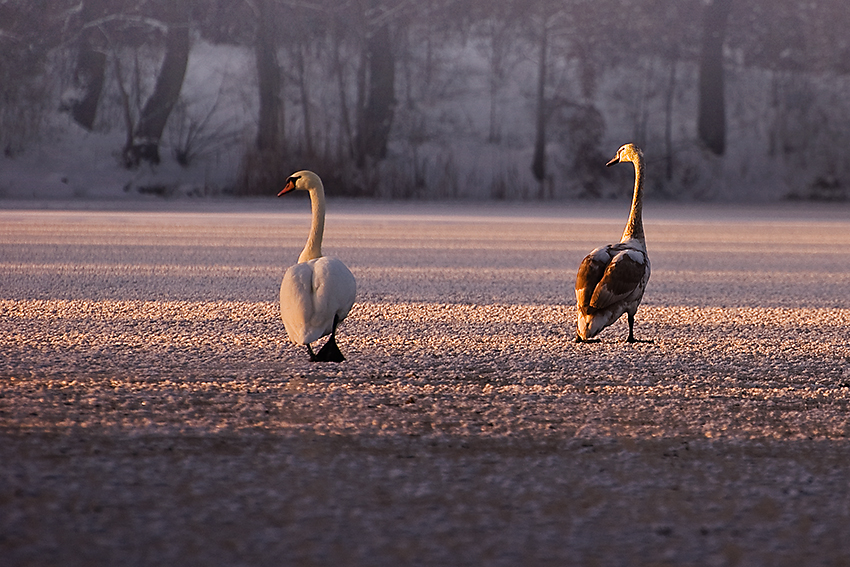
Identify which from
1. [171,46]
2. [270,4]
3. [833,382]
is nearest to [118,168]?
[171,46]

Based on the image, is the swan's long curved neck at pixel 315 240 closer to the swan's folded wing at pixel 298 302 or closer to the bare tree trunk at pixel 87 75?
the swan's folded wing at pixel 298 302

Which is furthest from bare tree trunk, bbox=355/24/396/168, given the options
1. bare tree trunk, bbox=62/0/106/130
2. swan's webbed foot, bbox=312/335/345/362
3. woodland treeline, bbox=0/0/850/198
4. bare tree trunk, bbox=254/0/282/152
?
swan's webbed foot, bbox=312/335/345/362

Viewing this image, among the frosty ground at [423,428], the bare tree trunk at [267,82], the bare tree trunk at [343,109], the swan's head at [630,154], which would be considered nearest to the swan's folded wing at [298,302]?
the frosty ground at [423,428]

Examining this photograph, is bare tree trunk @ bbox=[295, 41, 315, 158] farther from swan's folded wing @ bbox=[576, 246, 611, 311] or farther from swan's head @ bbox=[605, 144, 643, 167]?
swan's folded wing @ bbox=[576, 246, 611, 311]

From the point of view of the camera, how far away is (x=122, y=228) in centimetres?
1403

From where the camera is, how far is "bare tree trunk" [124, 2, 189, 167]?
27297mm

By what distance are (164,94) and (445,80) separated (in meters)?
7.90

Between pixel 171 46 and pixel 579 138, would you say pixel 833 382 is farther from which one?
pixel 171 46

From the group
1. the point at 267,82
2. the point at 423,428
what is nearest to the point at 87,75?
the point at 267,82

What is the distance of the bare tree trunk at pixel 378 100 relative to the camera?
2853cm

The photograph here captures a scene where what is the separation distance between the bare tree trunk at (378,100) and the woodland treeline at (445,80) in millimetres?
37

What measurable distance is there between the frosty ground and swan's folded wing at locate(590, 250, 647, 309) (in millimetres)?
247

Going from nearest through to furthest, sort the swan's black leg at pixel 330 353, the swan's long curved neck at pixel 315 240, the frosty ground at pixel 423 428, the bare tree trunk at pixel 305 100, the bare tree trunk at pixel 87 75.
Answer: the frosty ground at pixel 423 428 < the swan's black leg at pixel 330 353 < the swan's long curved neck at pixel 315 240 < the bare tree trunk at pixel 305 100 < the bare tree trunk at pixel 87 75

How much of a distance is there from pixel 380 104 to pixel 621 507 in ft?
89.3
